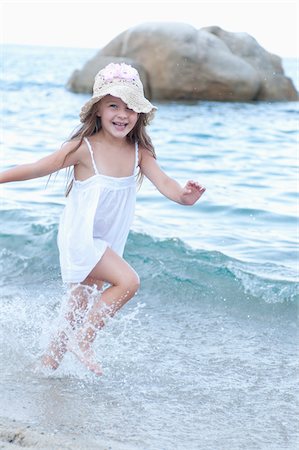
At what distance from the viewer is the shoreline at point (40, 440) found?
3.34m

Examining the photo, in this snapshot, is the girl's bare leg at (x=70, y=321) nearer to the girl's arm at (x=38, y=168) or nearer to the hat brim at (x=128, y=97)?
the girl's arm at (x=38, y=168)

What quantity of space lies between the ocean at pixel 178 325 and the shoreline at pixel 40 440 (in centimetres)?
2

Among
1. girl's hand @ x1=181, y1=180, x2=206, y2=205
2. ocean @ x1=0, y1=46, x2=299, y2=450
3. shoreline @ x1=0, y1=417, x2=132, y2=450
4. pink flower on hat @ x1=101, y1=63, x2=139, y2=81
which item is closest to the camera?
shoreline @ x1=0, y1=417, x2=132, y2=450

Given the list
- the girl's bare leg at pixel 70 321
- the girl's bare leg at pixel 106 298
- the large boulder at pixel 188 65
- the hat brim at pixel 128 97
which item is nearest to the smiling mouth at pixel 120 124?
the hat brim at pixel 128 97

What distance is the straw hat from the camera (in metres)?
4.38

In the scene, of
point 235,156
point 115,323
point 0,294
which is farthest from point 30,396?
point 235,156


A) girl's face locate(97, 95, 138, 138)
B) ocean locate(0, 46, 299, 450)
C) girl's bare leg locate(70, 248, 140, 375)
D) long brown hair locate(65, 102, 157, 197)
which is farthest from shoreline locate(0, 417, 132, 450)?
girl's face locate(97, 95, 138, 138)

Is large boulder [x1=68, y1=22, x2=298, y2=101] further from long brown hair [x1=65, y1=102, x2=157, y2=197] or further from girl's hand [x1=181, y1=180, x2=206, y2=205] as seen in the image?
girl's hand [x1=181, y1=180, x2=206, y2=205]

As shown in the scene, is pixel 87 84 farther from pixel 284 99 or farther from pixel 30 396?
pixel 30 396

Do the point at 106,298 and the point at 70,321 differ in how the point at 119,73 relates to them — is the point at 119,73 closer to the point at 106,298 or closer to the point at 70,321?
the point at 106,298

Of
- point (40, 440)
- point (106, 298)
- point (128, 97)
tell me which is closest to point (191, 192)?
point (128, 97)

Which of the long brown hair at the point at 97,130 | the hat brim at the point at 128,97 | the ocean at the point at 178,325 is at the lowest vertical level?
the ocean at the point at 178,325

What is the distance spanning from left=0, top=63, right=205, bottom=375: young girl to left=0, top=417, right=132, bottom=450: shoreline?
815 millimetres

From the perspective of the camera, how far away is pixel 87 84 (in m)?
25.7
